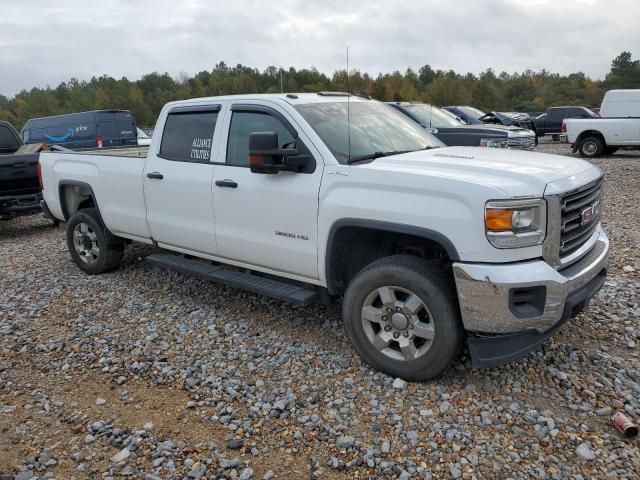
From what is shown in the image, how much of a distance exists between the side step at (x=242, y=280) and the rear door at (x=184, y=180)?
158 millimetres

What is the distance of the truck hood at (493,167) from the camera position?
3.11m

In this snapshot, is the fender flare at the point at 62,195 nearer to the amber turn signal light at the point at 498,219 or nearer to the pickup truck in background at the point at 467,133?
the amber turn signal light at the point at 498,219

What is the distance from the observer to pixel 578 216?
3422 millimetres

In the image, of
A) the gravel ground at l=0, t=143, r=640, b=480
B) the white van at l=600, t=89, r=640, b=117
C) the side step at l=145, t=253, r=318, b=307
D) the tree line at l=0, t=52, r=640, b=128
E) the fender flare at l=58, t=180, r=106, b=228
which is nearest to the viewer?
the gravel ground at l=0, t=143, r=640, b=480

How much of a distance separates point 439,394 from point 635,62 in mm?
75774

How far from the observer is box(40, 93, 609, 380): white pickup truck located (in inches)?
121

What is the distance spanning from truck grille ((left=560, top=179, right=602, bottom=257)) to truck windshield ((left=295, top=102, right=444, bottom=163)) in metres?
1.36

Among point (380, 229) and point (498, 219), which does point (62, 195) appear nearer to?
point (380, 229)

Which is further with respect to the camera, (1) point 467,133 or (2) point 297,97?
(1) point 467,133

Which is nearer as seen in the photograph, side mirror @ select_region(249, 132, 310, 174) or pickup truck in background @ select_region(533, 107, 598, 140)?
side mirror @ select_region(249, 132, 310, 174)

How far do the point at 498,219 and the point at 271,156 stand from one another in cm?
171

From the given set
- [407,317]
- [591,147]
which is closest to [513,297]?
[407,317]

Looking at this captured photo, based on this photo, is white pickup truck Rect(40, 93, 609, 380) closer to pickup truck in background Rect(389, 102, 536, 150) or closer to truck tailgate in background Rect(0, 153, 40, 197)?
truck tailgate in background Rect(0, 153, 40, 197)

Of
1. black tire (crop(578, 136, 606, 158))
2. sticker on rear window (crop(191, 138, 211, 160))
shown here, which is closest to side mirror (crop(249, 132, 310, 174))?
sticker on rear window (crop(191, 138, 211, 160))
